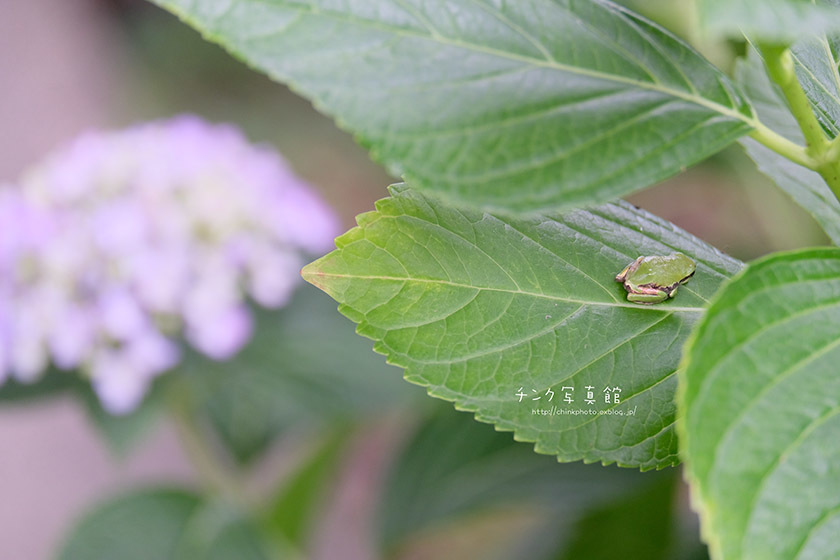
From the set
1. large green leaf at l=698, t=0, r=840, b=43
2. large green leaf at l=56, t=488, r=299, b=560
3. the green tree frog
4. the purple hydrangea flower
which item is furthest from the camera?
large green leaf at l=56, t=488, r=299, b=560

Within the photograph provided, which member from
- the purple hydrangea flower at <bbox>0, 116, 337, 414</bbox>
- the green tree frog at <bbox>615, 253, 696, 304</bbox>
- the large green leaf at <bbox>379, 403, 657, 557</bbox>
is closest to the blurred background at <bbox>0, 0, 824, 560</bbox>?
the large green leaf at <bbox>379, 403, 657, 557</bbox>

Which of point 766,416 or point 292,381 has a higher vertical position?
point 766,416

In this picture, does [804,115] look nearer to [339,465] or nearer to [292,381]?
[292,381]

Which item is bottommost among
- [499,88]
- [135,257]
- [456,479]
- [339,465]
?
[339,465]

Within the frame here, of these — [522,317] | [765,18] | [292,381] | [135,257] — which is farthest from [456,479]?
[765,18]

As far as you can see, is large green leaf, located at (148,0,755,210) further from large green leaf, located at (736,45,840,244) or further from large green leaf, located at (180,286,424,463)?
large green leaf, located at (180,286,424,463)
